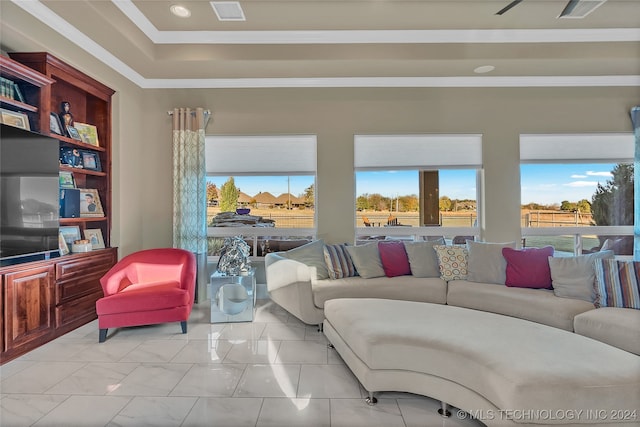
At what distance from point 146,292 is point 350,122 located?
11.1 feet

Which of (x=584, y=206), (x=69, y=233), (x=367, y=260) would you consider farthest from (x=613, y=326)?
(x=69, y=233)

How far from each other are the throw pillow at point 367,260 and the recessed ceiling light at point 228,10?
293cm

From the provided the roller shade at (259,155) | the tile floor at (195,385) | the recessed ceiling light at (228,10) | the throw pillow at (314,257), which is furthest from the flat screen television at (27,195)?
the throw pillow at (314,257)

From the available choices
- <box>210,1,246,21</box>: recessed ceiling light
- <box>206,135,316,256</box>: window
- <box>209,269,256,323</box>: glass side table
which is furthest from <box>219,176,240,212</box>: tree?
<box>210,1,246,21</box>: recessed ceiling light

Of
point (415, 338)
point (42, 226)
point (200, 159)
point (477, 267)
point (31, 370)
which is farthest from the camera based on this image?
point (200, 159)

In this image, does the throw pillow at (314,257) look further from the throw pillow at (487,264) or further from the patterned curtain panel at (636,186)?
the patterned curtain panel at (636,186)

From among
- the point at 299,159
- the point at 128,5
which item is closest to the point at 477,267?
the point at 299,159

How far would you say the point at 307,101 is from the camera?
4.45 m

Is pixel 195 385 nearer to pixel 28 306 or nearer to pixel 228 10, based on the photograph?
pixel 28 306

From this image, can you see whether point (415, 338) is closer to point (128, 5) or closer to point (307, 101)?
point (307, 101)

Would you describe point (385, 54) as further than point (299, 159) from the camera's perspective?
No

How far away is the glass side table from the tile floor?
0.33 meters

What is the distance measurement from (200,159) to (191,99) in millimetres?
Answer: 954

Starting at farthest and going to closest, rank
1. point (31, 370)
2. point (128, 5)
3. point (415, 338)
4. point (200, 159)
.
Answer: point (200, 159), point (128, 5), point (31, 370), point (415, 338)
